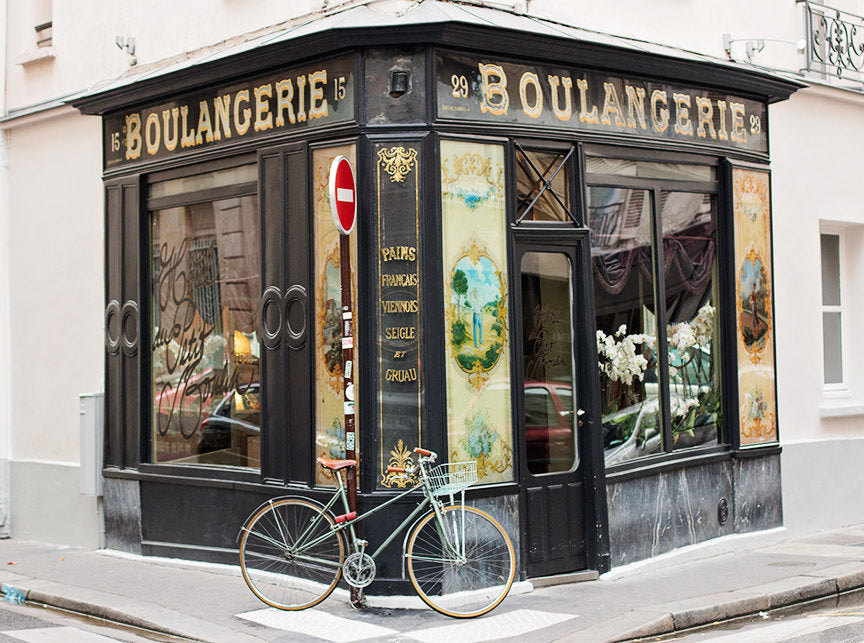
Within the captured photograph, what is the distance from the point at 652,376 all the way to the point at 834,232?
3.60 meters

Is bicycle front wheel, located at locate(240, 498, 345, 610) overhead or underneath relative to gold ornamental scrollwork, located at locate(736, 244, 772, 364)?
underneath

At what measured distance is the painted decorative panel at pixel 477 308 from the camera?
331 inches

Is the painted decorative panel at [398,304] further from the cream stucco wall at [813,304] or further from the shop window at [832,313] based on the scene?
the shop window at [832,313]

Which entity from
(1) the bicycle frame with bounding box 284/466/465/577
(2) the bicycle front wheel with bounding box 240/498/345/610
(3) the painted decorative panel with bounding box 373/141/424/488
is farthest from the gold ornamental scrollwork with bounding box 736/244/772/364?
(2) the bicycle front wheel with bounding box 240/498/345/610

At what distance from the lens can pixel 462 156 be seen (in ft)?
Result: 27.9

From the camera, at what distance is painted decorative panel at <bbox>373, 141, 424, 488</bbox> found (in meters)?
8.26

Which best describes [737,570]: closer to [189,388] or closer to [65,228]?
[189,388]

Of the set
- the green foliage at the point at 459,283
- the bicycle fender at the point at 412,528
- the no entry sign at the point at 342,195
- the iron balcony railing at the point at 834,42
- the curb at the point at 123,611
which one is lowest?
the curb at the point at 123,611

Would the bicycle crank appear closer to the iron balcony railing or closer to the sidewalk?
the sidewalk

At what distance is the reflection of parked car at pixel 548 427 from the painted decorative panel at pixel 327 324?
4.84 feet

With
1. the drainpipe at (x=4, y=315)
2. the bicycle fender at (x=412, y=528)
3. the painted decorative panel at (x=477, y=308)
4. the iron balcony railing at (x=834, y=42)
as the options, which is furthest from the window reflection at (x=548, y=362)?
the drainpipe at (x=4, y=315)

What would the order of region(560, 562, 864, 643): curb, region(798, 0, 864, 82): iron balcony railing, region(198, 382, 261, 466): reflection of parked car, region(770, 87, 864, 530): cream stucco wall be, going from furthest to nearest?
region(798, 0, 864, 82): iron balcony railing → region(770, 87, 864, 530): cream stucco wall → region(198, 382, 261, 466): reflection of parked car → region(560, 562, 864, 643): curb

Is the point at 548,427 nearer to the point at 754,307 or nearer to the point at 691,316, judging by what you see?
the point at 691,316

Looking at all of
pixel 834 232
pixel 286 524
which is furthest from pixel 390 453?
pixel 834 232
